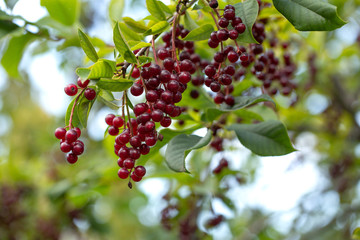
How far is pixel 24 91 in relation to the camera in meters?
7.80

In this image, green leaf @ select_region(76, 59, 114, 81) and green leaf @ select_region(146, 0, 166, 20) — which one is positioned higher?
green leaf @ select_region(146, 0, 166, 20)

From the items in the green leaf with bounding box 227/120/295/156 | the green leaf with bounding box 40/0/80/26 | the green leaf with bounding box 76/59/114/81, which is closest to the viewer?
the green leaf with bounding box 76/59/114/81

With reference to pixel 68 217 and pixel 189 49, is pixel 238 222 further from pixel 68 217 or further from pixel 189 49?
pixel 189 49

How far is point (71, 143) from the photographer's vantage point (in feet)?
2.85

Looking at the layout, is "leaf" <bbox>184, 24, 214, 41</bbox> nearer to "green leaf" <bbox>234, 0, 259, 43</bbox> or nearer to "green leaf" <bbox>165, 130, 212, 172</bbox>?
"green leaf" <bbox>234, 0, 259, 43</bbox>

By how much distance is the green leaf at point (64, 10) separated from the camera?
1.49 meters

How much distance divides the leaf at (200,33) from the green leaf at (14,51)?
924 millimetres

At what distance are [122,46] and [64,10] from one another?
85 cm

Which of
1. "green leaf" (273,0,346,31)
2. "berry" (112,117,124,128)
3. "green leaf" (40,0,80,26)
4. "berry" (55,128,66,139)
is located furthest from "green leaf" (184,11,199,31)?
"green leaf" (40,0,80,26)

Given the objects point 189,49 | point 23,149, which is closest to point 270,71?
point 189,49

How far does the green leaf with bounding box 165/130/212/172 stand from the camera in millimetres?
914

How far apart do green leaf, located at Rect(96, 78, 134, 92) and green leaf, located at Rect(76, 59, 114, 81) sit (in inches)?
0.8

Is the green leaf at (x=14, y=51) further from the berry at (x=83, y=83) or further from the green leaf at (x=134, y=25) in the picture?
the berry at (x=83, y=83)

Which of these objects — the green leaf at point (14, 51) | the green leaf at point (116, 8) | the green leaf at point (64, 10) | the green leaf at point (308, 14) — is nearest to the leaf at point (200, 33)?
the green leaf at point (308, 14)
